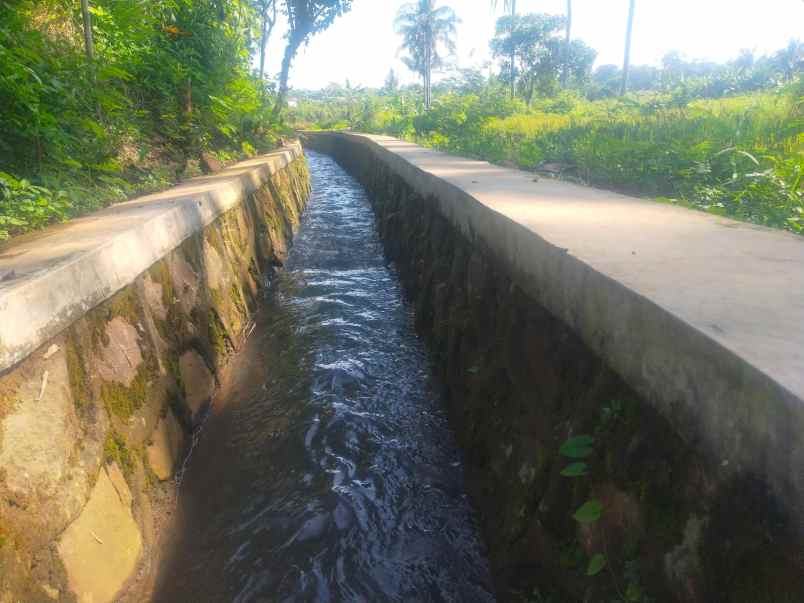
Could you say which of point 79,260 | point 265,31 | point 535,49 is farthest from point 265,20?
point 79,260

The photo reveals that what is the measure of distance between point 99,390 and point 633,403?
217cm

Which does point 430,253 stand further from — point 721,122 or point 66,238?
point 721,122

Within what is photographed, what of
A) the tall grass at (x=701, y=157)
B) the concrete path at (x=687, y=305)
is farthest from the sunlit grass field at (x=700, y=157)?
the concrete path at (x=687, y=305)

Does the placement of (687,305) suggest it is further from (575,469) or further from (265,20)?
(265,20)

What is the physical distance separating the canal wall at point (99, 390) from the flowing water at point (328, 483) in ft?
0.83

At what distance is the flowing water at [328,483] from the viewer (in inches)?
94.7

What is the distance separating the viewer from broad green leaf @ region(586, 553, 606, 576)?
155 cm

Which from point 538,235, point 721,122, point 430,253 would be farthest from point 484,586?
point 721,122

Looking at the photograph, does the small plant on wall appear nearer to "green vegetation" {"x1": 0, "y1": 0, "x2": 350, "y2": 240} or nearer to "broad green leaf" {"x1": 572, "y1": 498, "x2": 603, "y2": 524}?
"broad green leaf" {"x1": 572, "y1": 498, "x2": 603, "y2": 524}

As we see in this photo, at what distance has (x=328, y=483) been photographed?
9.93 ft

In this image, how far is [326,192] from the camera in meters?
15.0

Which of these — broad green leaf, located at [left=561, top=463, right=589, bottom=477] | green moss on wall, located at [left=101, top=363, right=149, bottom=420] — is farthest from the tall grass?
green moss on wall, located at [left=101, top=363, right=149, bottom=420]

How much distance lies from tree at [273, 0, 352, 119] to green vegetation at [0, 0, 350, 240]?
8.17 metres

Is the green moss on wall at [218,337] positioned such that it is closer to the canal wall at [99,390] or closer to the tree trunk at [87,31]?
the canal wall at [99,390]
